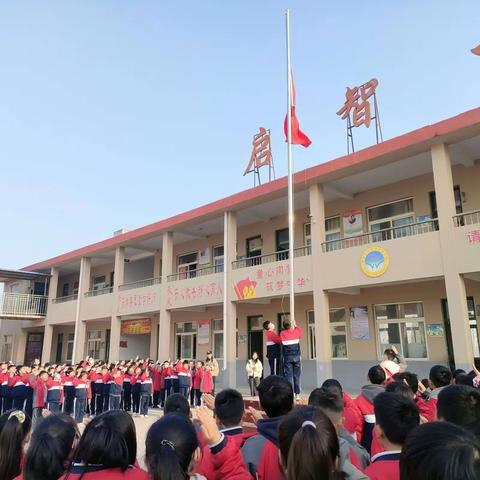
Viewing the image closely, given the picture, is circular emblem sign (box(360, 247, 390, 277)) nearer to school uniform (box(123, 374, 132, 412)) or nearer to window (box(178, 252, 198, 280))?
school uniform (box(123, 374, 132, 412))

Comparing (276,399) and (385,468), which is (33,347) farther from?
(385,468)

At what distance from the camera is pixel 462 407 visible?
2242mm

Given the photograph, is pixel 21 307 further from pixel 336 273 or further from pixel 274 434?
pixel 274 434

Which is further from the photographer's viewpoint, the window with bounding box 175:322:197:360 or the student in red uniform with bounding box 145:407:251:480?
the window with bounding box 175:322:197:360

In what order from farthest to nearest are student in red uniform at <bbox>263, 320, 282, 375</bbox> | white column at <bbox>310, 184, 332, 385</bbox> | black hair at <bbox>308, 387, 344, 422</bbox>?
1. white column at <bbox>310, 184, 332, 385</bbox>
2. student in red uniform at <bbox>263, 320, 282, 375</bbox>
3. black hair at <bbox>308, 387, 344, 422</bbox>

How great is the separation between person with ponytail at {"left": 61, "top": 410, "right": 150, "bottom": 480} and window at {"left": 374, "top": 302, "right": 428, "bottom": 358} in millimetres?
10587

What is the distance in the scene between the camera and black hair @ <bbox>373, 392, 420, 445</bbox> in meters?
1.98

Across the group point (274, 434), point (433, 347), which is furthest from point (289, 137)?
point (274, 434)

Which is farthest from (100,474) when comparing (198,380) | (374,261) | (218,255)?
(218,255)

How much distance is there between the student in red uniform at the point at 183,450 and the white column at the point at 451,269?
25.8 ft

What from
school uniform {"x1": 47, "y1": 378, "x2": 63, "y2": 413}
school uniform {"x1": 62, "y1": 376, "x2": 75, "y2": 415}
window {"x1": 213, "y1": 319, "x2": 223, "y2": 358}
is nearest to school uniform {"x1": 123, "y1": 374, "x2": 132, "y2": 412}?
school uniform {"x1": 62, "y1": 376, "x2": 75, "y2": 415}

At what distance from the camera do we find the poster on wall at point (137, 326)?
18.7m

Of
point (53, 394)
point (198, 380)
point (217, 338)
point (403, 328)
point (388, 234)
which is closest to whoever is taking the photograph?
point (53, 394)

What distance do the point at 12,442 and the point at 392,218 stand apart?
36.9 feet
